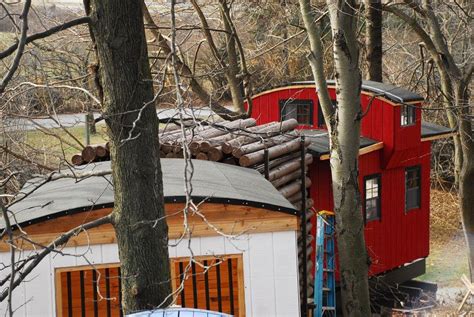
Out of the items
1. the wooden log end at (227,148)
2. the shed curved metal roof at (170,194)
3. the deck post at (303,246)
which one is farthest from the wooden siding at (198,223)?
the wooden log end at (227,148)

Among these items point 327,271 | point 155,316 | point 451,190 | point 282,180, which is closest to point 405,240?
point 327,271

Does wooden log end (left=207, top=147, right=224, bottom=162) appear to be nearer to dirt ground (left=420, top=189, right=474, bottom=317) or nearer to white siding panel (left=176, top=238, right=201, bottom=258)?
white siding panel (left=176, top=238, right=201, bottom=258)

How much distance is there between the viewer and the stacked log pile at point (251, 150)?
13.1 meters

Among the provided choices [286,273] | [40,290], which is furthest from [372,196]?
[40,290]

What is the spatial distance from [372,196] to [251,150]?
7.03m

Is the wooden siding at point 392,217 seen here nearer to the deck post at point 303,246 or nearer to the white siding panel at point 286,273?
the deck post at point 303,246

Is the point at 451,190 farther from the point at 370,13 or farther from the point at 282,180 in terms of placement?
the point at 282,180

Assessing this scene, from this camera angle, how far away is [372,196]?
19969 mm

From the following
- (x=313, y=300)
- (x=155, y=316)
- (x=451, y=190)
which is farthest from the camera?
(x=451, y=190)

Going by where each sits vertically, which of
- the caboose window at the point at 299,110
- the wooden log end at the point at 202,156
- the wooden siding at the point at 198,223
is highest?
the caboose window at the point at 299,110

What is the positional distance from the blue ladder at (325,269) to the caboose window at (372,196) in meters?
3.55

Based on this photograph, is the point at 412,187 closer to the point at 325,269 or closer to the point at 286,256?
the point at 325,269

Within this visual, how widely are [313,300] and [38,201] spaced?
6719mm

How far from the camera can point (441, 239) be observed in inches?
1105
